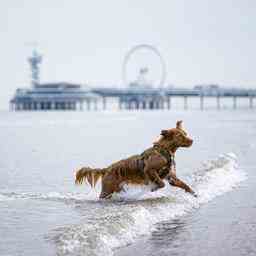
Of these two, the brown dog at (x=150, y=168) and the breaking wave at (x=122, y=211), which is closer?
the breaking wave at (x=122, y=211)

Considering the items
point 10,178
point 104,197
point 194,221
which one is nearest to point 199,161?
point 10,178

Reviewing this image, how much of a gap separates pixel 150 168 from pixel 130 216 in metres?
2.00

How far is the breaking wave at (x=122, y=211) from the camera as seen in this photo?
9.91m

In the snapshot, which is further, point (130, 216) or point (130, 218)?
point (130, 216)

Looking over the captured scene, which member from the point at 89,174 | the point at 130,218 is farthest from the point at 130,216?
the point at 89,174

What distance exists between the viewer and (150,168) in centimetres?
1352

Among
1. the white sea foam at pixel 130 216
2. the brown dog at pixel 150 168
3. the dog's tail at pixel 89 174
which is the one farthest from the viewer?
the dog's tail at pixel 89 174

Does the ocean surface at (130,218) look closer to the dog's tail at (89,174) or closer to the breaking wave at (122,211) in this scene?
the breaking wave at (122,211)

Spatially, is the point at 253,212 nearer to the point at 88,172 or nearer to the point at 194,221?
the point at 194,221

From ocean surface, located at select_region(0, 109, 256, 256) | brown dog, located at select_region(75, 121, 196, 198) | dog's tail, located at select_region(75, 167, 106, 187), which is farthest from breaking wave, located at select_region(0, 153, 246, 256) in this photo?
dog's tail, located at select_region(75, 167, 106, 187)

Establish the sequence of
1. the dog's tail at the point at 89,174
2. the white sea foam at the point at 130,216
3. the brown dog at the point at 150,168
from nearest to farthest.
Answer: the white sea foam at the point at 130,216
the brown dog at the point at 150,168
the dog's tail at the point at 89,174

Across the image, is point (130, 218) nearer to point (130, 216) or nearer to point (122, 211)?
point (130, 216)

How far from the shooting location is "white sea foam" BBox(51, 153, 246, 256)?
9820 millimetres

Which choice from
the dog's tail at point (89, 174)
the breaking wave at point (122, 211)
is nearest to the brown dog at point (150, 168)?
the dog's tail at point (89, 174)
